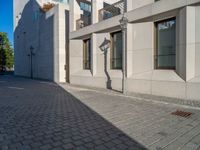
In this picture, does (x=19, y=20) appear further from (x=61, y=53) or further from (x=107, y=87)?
(x=107, y=87)

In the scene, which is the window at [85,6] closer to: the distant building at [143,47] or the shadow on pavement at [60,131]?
the distant building at [143,47]

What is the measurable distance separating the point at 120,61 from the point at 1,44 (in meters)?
42.9

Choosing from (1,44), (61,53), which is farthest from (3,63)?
(61,53)

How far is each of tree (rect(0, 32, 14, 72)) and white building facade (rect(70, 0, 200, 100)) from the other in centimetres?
3542

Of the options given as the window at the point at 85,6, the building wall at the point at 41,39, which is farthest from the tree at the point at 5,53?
the window at the point at 85,6

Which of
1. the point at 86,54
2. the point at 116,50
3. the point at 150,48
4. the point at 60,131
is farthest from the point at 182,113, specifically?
the point at 86,54

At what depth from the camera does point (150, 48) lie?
10.2 metres

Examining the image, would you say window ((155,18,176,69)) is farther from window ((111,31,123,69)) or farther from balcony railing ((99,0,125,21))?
balcony railing ((99,0,125,21))

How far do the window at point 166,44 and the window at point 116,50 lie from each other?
116 inches

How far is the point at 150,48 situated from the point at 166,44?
0.87 meters

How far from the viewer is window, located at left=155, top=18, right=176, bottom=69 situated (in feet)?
30.7

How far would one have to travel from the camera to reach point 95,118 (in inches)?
221

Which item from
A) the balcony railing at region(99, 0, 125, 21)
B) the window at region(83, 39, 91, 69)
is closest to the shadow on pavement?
the balcony railing at region(99, 0, 125, 21)

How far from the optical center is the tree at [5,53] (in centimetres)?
4394
